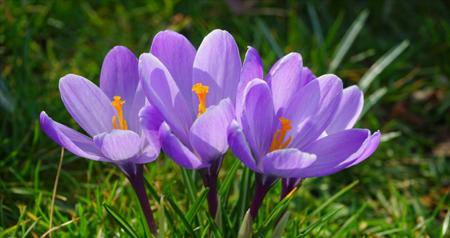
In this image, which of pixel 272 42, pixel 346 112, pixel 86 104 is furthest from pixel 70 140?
pixel 272 42

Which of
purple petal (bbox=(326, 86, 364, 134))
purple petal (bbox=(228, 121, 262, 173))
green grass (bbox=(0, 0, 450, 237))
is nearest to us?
purple petal (bbox=(228, 121, 262, 173))

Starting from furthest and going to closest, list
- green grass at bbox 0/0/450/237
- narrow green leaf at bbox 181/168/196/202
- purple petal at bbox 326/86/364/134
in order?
green grass at bbox 0/0/450/237 < narrow green leaf at bbox 181/168/196/202 < purple petal at bbox 326/86/364/134

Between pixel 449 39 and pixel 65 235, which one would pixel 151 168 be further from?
pixel 449 39

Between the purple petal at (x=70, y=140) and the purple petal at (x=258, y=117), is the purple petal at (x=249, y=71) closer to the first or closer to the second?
the purple petal at (x=258, y=117)

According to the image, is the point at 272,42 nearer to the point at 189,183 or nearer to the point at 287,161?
the point at 189,183

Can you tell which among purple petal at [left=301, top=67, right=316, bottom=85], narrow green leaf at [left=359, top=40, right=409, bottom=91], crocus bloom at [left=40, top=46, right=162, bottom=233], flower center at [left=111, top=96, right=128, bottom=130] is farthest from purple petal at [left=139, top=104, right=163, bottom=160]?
narrow green leaf at [left=359, top=40, right=409, bottom=91]

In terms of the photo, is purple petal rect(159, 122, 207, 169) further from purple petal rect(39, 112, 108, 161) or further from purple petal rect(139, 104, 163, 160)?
purple petal rect(39, 112, 108, 161)

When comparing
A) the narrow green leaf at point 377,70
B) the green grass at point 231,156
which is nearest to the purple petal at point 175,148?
the green grass at point 231,156
